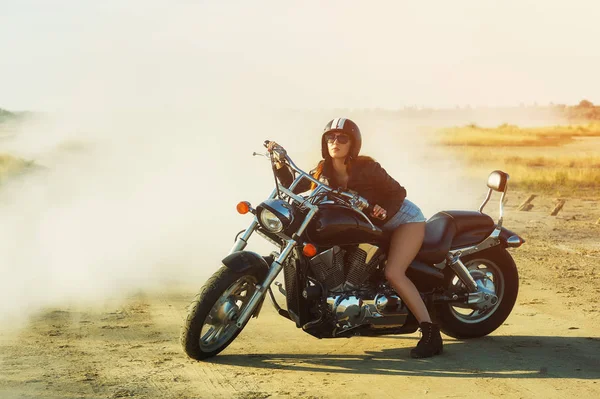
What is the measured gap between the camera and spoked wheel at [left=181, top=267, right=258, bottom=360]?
695 cm

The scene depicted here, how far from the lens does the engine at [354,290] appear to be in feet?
23.7

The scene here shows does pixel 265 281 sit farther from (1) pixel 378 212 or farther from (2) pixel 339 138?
(2) pixel 339 138

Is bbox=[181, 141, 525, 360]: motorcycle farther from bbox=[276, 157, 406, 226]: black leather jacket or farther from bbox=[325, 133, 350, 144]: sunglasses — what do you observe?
bbox=[325, 133, 350, 144]: sunglasses

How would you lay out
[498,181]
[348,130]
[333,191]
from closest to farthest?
[333,191], [348,130], [498,181]

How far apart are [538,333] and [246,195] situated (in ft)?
30.8

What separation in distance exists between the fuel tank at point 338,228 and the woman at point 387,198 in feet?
0.54

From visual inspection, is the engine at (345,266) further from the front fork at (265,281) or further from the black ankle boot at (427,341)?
the black ankle boot at (427,341)

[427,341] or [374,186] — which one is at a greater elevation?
[374,186]

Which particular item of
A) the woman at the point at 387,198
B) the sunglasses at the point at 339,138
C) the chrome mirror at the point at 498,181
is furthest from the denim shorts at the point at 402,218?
the chrome mirror at the point at 498,181

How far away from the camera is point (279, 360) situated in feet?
24.3

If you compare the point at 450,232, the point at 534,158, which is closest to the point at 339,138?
the point at 450,232

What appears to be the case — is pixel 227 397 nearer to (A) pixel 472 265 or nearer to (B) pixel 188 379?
(B) pixel 188 379

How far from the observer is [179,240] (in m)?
13.9

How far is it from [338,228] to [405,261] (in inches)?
25.3
